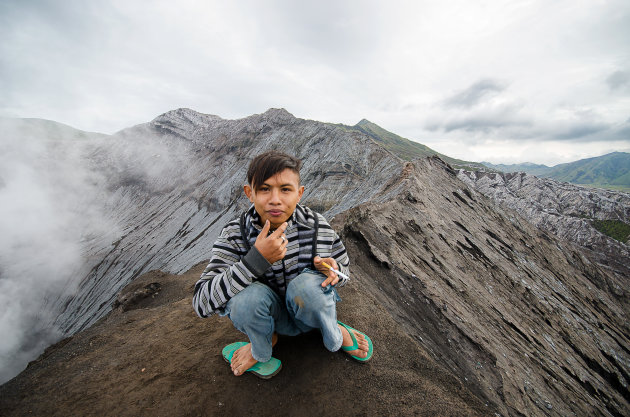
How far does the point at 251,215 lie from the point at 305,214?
2.01ft

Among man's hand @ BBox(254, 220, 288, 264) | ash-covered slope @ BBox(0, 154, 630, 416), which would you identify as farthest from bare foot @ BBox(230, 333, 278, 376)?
man's hand @ BBox(254, 220, 288, 264)

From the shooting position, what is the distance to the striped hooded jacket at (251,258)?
2.31m

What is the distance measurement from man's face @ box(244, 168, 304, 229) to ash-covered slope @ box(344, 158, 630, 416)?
12.0ft

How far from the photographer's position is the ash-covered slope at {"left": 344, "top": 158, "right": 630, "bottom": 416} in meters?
5.34

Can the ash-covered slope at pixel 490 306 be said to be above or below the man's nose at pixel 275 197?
below

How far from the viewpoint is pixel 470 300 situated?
300 inches

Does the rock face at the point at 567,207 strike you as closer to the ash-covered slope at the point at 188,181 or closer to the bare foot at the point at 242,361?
the ash-covered slope at the point at 188,181

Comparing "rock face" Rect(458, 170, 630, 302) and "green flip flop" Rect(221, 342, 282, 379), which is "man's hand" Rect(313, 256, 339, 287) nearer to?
"green flip flop" Rect(221, 342, 282, 379)

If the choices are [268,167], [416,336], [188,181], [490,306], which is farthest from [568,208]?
[188,181]

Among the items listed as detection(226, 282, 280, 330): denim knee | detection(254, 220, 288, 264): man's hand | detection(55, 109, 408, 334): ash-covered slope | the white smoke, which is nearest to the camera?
detection(254, 220, 288, 264): man's hand

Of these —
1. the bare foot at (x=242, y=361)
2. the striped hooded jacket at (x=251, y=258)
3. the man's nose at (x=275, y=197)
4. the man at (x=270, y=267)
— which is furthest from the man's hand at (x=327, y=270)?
the bare foot at (x=242, y=361)

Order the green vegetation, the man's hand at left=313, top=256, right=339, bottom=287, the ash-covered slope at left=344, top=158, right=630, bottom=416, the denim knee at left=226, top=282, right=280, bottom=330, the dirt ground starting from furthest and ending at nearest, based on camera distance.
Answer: the green vegetation < the ash-covered slope at left=344, top=158, right=630, bottom=416 < the dirt ground < the man's hand at left=313, top=256, right=339, bottom=287 < the denim knee at left=226, top=282, right=280, bottom=330

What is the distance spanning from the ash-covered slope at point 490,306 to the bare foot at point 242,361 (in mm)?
3078

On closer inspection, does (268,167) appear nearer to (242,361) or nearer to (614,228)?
(242,361)
